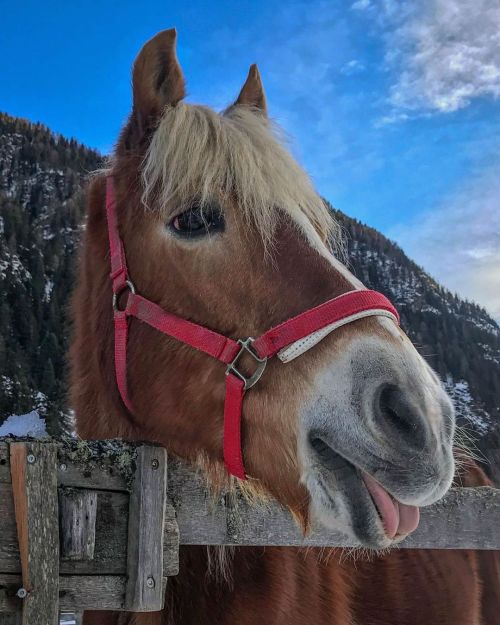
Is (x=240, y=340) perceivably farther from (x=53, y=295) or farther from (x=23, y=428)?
(x=53, y=295)

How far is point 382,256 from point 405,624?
14440 cm

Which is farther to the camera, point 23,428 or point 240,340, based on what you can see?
point 23,428

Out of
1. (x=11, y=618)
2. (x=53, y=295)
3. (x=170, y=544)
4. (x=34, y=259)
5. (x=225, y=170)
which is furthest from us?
(x=34, y=259)

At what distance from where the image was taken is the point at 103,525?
1.88 meters

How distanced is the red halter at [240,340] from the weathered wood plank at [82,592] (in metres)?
0.60

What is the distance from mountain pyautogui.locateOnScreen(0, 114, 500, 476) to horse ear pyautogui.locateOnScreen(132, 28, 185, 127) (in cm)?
2150

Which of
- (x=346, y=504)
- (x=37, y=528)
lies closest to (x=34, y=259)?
(x=37, y=528)

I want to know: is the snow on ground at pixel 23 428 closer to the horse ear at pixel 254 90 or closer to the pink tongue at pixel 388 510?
the pink tongue at pixel 388 510

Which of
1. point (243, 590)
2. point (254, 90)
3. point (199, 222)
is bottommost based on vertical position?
point (243, 590)

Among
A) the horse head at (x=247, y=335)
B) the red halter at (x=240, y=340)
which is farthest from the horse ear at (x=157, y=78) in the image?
the red halter at (x=240, y=340)

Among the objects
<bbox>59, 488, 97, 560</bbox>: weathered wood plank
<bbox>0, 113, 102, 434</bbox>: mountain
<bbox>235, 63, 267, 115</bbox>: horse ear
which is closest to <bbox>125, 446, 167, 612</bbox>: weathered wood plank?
<bbox>59, 488, 97, 560</bbox>: weathered wood plank

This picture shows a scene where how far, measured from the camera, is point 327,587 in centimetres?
271

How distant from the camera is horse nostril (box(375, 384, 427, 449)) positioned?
5.84 ft

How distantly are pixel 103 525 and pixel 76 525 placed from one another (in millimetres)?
155
